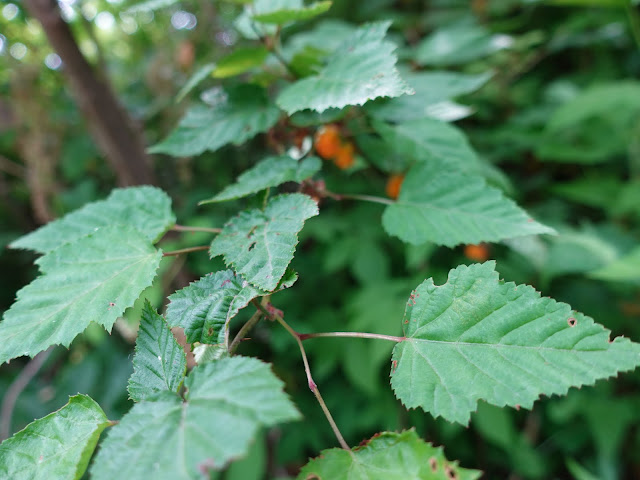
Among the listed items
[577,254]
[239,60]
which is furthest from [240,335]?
[577,254]

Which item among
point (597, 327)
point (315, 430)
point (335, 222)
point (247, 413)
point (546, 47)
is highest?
point (247, 413)

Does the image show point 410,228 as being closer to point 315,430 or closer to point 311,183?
point 311,183

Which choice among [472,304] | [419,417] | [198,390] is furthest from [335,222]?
[198,390]

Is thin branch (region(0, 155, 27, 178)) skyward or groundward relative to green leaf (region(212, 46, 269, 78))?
skyward

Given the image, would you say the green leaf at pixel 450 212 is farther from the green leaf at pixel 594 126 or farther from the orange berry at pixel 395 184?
the green leaf at pixel 594 126

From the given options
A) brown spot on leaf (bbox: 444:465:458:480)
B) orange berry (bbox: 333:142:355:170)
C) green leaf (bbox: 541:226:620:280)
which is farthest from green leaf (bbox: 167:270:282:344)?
green leaf (bbox: 541:226:620:280)

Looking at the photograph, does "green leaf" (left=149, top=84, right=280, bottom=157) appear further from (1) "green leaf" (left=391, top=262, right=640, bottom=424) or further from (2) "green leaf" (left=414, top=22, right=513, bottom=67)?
(2) "green leaf" (left=414, top=22, right=513, bottom=67)

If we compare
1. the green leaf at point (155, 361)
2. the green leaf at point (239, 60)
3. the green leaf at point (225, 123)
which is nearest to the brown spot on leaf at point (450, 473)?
the green leaf at point (155, 361)
